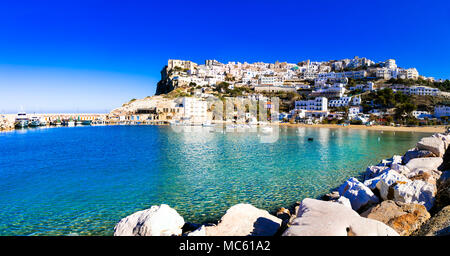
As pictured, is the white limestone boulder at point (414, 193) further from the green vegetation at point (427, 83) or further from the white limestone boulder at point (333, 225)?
the green vegetation at point (427, 83)

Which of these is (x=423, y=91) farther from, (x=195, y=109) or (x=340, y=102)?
(x=195, y=109)

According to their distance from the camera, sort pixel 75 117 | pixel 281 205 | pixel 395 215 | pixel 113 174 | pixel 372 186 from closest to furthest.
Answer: pixel 395 215 → pixel 372 186 → pixel 281 205 → pixel 113 174 → pixel 75 117

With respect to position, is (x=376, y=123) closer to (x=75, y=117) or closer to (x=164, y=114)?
(x=164, y=114)

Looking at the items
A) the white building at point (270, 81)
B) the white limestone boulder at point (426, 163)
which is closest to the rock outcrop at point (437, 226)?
the white limestone boulder at point (426, 163)

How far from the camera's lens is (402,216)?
6.15 meters

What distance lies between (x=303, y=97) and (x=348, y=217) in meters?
108

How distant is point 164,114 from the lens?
10262 cm

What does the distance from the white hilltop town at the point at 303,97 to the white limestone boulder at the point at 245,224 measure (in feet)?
245

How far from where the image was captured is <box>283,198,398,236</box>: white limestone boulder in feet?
15.4

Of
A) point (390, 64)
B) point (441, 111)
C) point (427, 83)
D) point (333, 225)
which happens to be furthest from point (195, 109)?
point (390, 64)

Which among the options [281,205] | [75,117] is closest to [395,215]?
[281,205]

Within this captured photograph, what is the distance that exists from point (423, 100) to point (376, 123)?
102 ft

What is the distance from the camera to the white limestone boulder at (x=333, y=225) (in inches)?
185

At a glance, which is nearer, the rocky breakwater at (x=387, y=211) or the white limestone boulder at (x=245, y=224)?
the rocky breakwater at (x=387, y=211)
